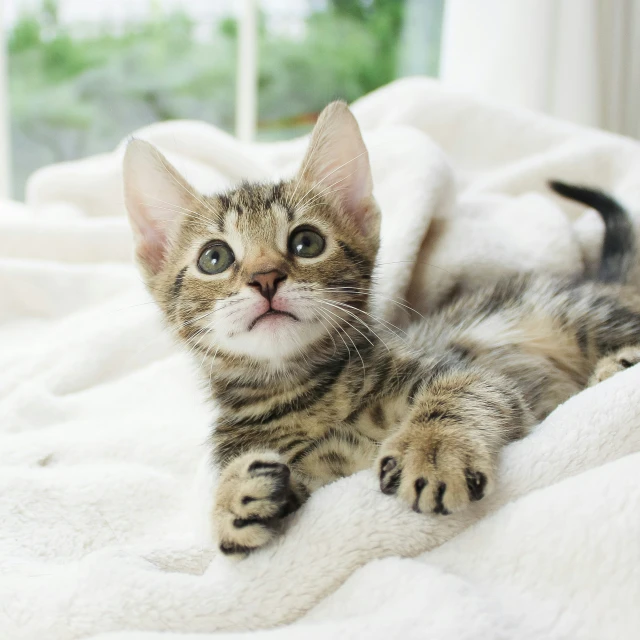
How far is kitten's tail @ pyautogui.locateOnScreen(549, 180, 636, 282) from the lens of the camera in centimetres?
133

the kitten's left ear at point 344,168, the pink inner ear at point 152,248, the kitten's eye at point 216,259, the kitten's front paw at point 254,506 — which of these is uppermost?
the kitten's left ear at point 344,168

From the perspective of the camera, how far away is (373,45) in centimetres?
360

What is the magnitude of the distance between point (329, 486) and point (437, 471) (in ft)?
0.44

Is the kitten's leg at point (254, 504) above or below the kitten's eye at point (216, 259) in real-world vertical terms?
below

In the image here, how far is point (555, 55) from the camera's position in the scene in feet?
8.07

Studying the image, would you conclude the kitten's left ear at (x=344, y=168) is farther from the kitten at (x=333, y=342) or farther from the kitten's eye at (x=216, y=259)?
the kitten's eye at (x=216, y=259)

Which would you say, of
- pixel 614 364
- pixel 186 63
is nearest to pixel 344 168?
pixel 614 364

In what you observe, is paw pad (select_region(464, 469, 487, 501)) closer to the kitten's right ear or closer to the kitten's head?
the kitten's head

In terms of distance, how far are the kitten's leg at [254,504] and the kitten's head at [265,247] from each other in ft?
0.68

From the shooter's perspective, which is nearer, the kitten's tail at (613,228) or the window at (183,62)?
the kitten's tail at (613,228)

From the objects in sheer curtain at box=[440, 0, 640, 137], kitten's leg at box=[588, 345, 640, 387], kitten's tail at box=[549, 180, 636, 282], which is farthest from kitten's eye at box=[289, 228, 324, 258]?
sheer curtain at box=[440, 0, 640, 137]

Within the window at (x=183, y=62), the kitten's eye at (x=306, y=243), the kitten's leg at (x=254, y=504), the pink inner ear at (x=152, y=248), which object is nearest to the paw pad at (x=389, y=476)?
the kitten's leg at (x=254, y=504)

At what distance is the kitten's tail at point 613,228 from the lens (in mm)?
1330

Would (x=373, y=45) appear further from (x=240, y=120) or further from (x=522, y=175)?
(x=522, y=175)
